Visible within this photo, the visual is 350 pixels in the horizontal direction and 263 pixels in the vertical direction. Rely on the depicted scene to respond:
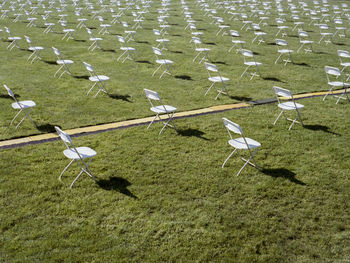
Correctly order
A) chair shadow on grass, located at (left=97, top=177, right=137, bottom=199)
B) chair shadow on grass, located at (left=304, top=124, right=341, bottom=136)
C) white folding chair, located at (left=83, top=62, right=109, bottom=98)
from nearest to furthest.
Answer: chair shadow on grass, located at (left=97, top=177, right=137, bottom=199) → chair shadow on grass, located at (left=304, top=124, right=341, bottom=136) → white folding chair, located at (left=83, top=62, right=109, bottom=98)

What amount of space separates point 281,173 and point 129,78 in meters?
8.54

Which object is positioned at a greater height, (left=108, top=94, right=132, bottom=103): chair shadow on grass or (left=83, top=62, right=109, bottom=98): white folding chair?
(left=83, top=62, right=109, bottom=98): white folding chair

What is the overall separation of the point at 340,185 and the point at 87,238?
5.24 m

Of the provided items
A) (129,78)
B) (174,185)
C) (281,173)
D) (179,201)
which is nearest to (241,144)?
(281,173)

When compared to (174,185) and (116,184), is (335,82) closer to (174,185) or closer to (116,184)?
(174,185)

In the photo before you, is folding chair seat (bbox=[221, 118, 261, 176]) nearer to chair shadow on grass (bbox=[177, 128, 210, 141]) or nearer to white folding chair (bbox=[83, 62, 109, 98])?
chair shadow on grass (bbox=[177, 128, 210, 141])

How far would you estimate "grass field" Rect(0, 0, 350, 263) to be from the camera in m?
5.77

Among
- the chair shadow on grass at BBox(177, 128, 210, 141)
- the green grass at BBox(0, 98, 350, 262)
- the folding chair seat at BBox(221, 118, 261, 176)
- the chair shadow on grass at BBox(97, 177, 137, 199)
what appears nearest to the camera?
the green grass at BBox(0, 98, 350, 262)

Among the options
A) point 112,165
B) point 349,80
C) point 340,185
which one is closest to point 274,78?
point 349,80

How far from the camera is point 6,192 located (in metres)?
6.98

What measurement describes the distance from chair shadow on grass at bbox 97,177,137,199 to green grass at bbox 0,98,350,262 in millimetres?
20

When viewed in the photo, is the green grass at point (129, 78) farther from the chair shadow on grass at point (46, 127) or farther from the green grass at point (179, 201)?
the green grass at point (179, 201)

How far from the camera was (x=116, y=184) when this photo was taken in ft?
24.3

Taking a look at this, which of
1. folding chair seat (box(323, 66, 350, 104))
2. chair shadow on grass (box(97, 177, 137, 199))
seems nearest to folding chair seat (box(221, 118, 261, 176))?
chair shadow on grass (box(97, 177, 137, 199))
